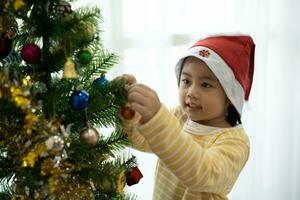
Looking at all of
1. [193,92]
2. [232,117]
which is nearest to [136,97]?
[193,92]

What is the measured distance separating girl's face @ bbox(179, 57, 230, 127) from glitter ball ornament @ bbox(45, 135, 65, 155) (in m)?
0.46

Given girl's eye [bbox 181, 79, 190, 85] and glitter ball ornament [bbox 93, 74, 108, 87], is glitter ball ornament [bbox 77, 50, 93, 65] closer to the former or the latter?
glitter ball ornament [bbox 93, 74, 108, 87]

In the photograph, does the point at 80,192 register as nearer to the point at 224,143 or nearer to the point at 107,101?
the point at 107,101

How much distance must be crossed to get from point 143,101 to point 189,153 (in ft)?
0.49

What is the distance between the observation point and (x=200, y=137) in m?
0.97

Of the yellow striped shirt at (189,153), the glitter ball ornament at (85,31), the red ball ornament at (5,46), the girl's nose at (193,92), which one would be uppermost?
the glitter ball ornament at (85,31)

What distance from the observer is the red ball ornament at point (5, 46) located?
0.56 meters

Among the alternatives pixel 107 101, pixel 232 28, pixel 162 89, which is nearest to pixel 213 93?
pixel 107 101

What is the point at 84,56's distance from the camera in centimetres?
59

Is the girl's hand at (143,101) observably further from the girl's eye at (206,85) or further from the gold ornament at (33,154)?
the girl's eye at (206,85)

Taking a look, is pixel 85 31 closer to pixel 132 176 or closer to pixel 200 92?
pixel 132 176

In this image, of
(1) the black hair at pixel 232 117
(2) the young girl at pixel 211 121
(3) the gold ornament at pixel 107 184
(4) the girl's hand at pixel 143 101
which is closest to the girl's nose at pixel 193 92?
(2) the young girl at pixel 211 121

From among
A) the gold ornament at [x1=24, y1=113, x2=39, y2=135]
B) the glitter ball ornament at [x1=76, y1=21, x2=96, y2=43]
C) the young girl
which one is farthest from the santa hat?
the gold ornament at [x1=24, y1=113, x2=39, y2=135]

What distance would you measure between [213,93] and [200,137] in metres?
0.11
